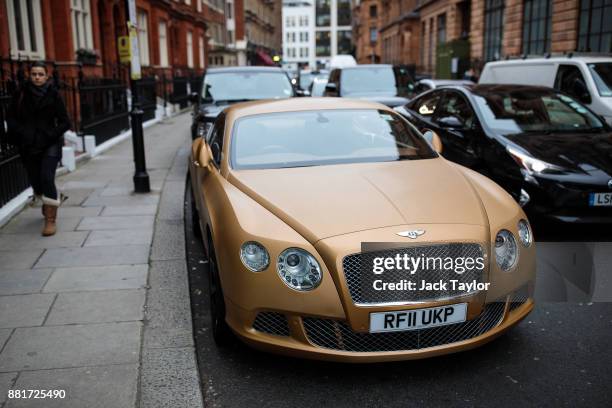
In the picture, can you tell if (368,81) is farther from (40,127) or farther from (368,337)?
(368,337)

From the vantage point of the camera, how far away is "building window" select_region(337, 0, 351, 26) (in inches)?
5802

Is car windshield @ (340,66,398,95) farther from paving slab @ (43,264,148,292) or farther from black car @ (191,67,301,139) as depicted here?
paving slab @ (43,264,148,292)

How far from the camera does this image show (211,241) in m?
4.12

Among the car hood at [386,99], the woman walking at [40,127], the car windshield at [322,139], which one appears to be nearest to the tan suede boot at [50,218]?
the woman walking at [40,127]

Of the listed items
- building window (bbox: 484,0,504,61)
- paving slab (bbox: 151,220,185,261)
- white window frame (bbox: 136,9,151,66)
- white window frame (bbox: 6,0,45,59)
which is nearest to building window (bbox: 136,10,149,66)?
white window frame (bbox: 136,9,151,66)

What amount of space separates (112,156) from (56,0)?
622 cm

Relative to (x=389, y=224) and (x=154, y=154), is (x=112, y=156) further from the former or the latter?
(x=389, y=224)

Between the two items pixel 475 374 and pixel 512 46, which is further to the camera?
pixel 512 46

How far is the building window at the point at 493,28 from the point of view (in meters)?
25.9

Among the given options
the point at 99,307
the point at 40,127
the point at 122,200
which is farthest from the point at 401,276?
the point at 122,200

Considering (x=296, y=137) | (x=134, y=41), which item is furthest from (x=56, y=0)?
(x=296, y=137)

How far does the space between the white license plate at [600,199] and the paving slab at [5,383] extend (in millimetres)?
5005

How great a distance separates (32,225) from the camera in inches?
274

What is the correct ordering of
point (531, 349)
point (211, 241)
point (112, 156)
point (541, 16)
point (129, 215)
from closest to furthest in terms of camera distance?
1. point (531, 349)
2. point (211, 241)
3. point (129, 215)
4. point (112, 156)
5. point (541, 16)
